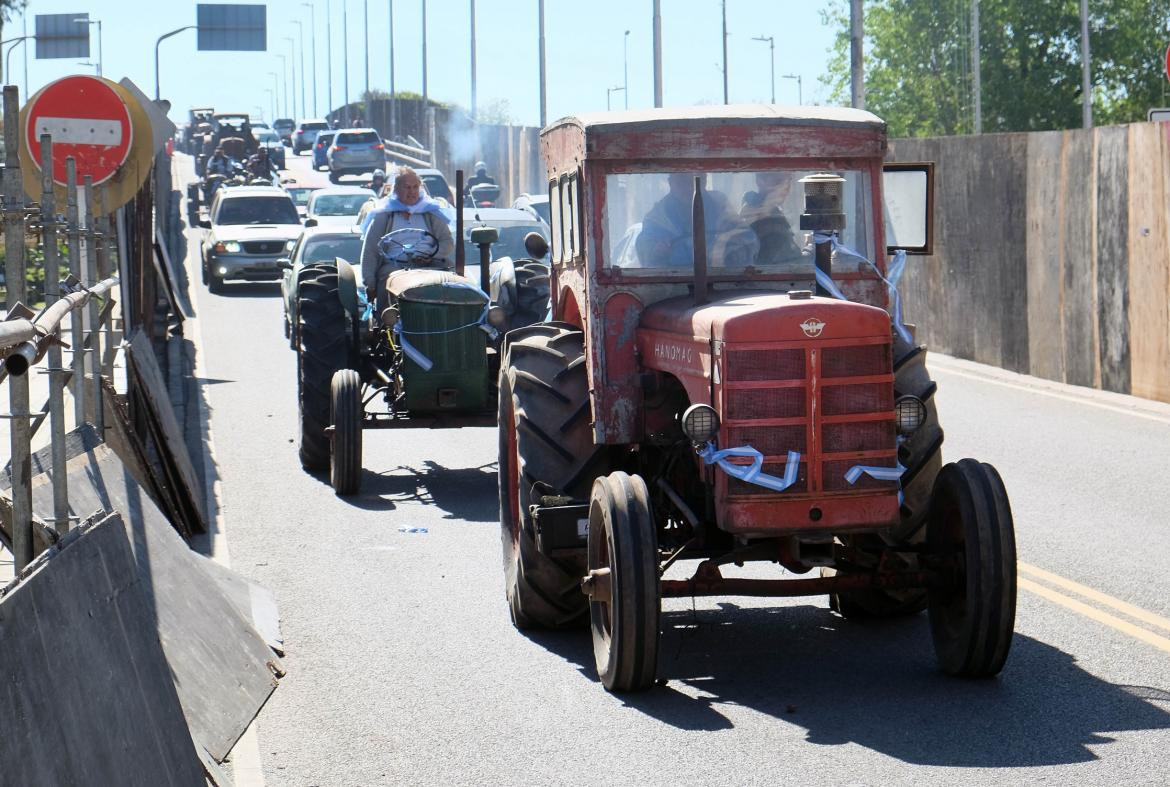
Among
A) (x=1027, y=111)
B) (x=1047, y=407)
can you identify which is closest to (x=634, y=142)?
(x=1047, y=407)

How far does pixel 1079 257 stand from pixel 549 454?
11.5m

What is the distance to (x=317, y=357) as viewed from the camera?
46.6 feet

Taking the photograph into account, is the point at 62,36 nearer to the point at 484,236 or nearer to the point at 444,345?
the point at 444,345

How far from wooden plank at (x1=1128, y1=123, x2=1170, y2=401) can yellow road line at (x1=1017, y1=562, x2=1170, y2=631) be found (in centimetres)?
776

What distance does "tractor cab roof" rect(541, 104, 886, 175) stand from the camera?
336 inches

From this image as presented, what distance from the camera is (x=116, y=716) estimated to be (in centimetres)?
509

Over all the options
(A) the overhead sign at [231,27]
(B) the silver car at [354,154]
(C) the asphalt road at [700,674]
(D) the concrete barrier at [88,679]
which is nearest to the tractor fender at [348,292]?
(C) the asphalt road at [700,674]

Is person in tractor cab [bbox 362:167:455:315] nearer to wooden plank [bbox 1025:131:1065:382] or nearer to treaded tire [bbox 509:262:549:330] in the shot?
treaded tire [bbox 509:262:549:330]

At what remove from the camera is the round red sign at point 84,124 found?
11844 millimetres

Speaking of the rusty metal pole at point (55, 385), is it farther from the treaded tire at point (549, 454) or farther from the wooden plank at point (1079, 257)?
the wooden plank at point (1079, 257)

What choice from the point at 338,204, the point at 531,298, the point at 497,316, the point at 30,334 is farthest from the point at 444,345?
the point at 338,204

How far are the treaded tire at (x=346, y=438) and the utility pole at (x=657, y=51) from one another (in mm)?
33343

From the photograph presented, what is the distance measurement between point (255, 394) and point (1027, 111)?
55699 millimetres

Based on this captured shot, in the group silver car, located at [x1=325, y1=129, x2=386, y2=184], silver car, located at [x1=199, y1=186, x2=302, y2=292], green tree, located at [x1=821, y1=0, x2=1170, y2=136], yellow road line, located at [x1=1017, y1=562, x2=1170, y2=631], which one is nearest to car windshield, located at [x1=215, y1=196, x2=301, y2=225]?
silver car, located at [x1=199, y1=186, x2=302, y2=292]
